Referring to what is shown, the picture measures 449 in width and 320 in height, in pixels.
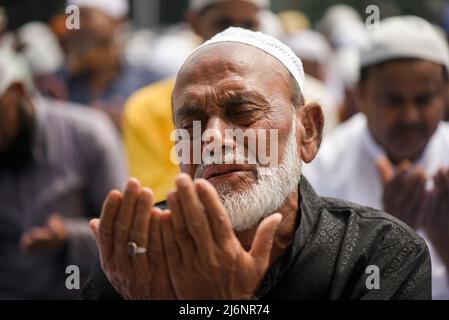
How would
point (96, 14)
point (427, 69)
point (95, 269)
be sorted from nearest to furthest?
1. point (95, 269)
2. point (427, 69)
3. point (96, 14)

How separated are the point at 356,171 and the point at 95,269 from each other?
2269 millimetres

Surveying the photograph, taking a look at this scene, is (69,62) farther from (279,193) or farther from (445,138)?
(279,193)

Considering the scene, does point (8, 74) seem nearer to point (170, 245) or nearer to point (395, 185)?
point (395, 185)

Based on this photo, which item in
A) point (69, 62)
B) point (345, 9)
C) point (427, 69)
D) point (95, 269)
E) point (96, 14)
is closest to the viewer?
point (95, 269)

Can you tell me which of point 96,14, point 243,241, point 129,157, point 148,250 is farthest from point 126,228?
point 96,14

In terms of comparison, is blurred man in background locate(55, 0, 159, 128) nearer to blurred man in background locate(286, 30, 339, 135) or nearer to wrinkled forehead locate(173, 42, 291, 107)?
blurred man in background locate(286, 30, 339, 135)

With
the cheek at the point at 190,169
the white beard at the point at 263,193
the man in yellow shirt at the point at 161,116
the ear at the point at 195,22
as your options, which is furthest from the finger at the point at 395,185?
the ear at the point at 195,22

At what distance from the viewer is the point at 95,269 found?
12.1ft

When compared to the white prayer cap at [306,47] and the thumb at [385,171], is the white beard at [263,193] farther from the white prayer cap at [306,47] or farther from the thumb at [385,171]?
the white prayer cap at [306,47]

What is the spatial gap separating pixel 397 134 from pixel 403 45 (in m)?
0.52

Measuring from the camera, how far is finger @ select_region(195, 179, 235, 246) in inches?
113

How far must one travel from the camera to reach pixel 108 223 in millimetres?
2992

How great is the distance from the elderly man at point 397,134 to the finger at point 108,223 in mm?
2167

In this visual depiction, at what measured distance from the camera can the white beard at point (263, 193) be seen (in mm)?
3340
